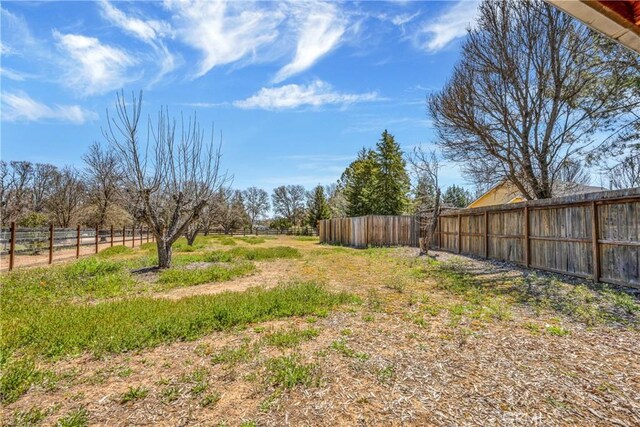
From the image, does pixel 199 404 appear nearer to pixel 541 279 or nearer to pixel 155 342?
pixel 155 342

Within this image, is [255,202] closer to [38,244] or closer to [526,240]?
[38,244]

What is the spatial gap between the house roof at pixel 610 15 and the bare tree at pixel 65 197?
2769cm

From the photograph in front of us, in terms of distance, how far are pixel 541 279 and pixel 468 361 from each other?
513 cm

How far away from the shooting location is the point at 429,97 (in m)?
11.3

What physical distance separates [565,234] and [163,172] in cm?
1098

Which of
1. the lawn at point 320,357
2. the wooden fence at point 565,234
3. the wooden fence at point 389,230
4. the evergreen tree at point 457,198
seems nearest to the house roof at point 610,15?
the lawn at point 320,357

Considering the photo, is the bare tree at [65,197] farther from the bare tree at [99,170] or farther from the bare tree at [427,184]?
the bare tree at [427,184]

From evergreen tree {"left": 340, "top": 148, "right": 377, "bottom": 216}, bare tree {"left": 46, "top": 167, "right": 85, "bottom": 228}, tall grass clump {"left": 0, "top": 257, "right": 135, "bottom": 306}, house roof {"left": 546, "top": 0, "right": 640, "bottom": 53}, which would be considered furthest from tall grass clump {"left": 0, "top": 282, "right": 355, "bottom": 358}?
bare tree {"left": 46, "top": 167, "right": 85, "bottom": 228}

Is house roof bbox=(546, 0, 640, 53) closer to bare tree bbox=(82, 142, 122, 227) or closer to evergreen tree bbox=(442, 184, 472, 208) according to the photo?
bare tree bbox=(82, 142, 122, 227)

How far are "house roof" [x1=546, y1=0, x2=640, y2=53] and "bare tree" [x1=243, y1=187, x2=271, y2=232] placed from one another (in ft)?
146

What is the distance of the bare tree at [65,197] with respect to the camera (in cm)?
2134

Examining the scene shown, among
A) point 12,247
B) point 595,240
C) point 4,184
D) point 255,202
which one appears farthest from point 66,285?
point 255,202

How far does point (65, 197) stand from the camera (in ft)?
75.2

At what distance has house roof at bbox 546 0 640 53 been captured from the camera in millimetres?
1062
